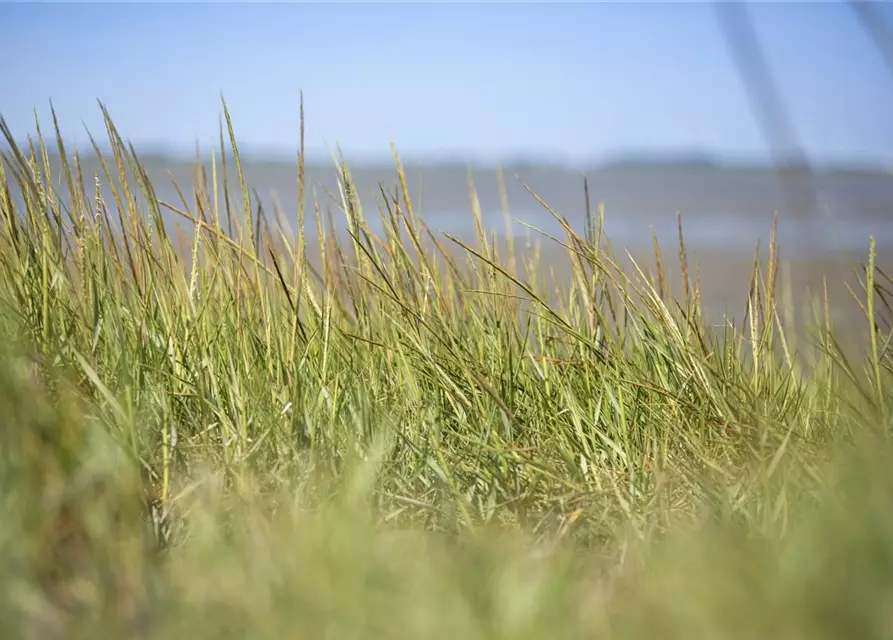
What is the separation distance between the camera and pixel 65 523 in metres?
1.15

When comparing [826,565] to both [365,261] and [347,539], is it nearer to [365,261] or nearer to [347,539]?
[347,539]

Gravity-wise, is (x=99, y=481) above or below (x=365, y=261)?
below

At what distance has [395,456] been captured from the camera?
1.84 meters

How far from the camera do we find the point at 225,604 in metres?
0.96

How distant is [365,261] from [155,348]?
1.64 feet

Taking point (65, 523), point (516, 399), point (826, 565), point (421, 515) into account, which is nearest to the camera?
point (826, 565)

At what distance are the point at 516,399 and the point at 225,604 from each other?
1.10 metres

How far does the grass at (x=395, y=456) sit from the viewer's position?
0.94 meters

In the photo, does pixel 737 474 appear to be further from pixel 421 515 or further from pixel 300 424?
pixel 300 424

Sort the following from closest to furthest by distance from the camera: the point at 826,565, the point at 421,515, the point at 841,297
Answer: the point at 826,565
the point at 421,515
the point at 841,297

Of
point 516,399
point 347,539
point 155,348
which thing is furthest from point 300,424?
point 347,539

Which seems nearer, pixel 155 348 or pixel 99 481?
pixel 99 481

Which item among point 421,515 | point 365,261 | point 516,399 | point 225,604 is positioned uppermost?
point 365,261

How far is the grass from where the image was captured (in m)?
0.94
